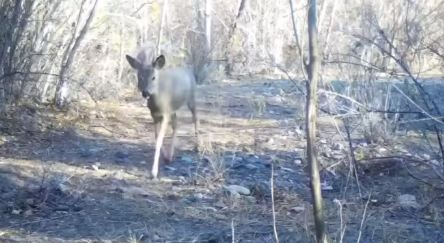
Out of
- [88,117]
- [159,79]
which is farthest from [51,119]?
[159,79]

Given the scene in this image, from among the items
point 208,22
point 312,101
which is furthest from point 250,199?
point 208,22

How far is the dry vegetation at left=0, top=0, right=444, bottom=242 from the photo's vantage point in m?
6.14

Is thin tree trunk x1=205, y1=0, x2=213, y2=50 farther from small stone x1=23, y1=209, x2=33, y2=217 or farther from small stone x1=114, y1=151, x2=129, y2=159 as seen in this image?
small stone x1=23, y1=209, x2=33, y2=217

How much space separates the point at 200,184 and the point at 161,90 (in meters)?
1.73

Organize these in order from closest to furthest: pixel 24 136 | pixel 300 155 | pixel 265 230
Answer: pixel 265 230 < pixel 300 155 < pixel 24 136

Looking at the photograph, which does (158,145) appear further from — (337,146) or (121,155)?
(337,146)

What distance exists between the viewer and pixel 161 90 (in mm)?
8875

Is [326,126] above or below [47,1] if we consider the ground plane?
below

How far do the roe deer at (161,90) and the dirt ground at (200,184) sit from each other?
0.88 ft

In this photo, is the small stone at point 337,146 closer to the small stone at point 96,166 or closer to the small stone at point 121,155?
the small stone at point 121,155

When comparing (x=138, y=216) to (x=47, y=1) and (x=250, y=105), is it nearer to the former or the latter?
(x=47, y=1)

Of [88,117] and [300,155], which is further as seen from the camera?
[88,117]

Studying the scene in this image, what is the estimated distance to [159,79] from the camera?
891 cm

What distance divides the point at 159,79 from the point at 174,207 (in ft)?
7.90
